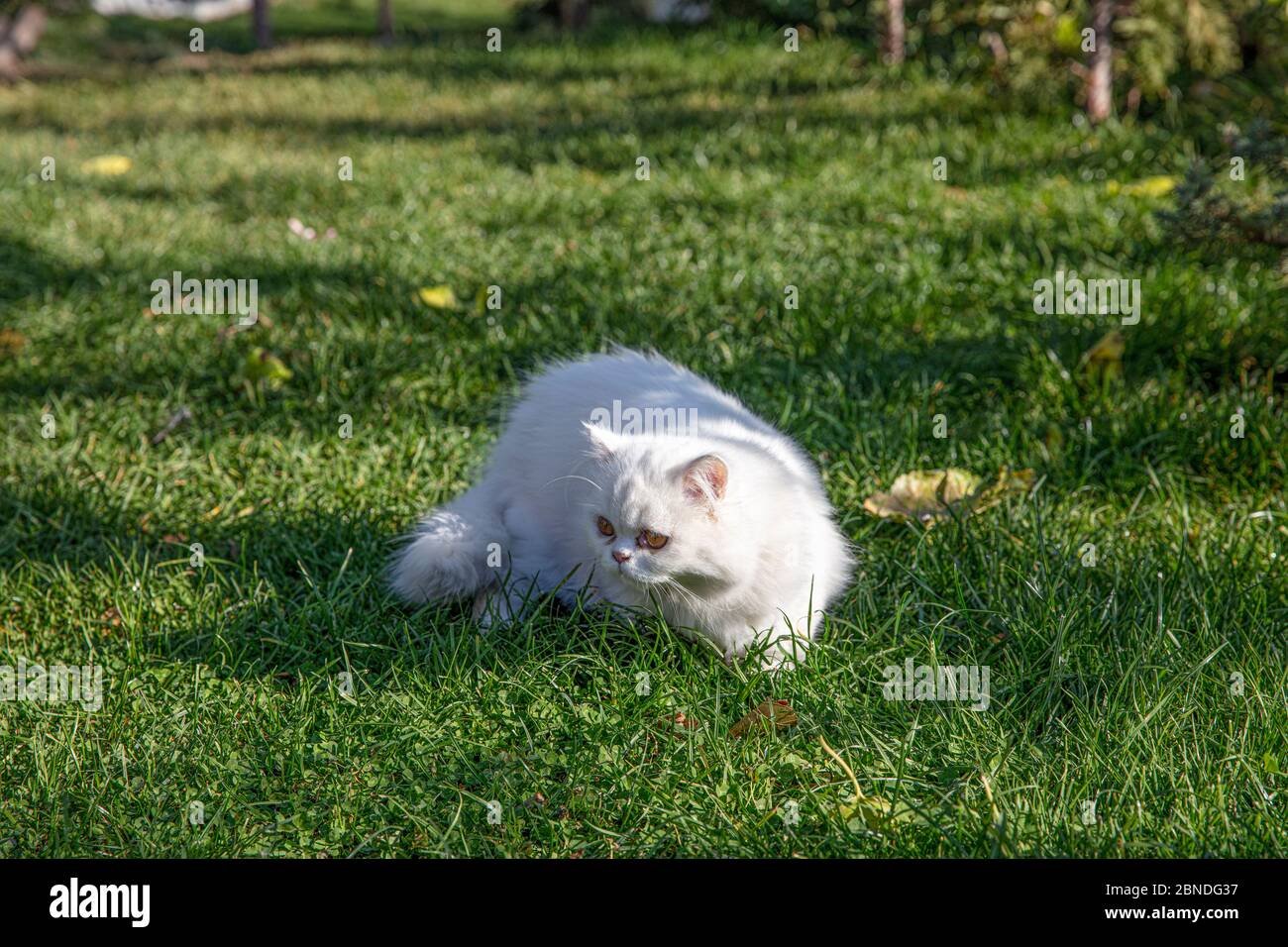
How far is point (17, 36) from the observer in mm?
11922

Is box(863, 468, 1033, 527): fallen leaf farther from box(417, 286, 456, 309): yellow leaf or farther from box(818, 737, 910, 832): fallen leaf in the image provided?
box(417, 286, 456, 309): yellow leaf

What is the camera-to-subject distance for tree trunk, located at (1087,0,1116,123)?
21.9ft

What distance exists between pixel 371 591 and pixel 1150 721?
2.00 m

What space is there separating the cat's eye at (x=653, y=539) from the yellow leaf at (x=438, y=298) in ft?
7.97

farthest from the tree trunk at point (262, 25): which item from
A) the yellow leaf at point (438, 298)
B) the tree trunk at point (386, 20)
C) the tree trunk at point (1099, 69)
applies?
the yellow leaf at point (438, 298)

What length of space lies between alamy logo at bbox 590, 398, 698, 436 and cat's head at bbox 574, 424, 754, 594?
0.30 m

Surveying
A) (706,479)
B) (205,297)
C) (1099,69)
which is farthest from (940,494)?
(1099,69)

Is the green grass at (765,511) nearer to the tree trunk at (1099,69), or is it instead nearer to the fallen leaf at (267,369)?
the fallen leaf at (267,369)

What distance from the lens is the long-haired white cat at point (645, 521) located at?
260cm

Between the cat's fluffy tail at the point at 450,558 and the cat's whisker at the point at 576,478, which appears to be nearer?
the cat's whisker at the point at 576,478

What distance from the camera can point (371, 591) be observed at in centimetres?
309

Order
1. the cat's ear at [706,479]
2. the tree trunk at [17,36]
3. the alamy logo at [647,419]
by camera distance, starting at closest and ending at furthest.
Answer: the cat's ear at [706,479] < the alamy logo at [647,419] < the tree trunk at [17,36]

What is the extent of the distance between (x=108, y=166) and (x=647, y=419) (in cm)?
588
